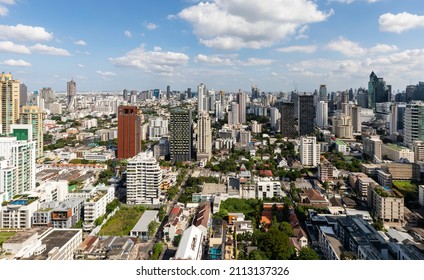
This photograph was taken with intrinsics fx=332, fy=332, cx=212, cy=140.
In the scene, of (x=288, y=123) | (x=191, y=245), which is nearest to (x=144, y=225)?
(x=191, y=245)

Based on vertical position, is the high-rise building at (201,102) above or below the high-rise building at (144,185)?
above

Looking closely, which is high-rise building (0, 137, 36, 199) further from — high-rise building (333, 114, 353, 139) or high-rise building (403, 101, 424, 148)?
high-rise building (333, 114, 353, 139)

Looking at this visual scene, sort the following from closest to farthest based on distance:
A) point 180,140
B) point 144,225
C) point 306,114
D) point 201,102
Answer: point 144,225
point 180,140
point 201,102
point 306,114

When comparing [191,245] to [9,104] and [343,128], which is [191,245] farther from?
[343,128]

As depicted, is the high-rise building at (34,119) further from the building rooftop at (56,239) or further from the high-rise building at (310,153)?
the high-rise building at (310,153)

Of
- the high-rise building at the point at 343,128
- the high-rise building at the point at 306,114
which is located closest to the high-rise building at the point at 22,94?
the high-rise building at the point at 306,114
